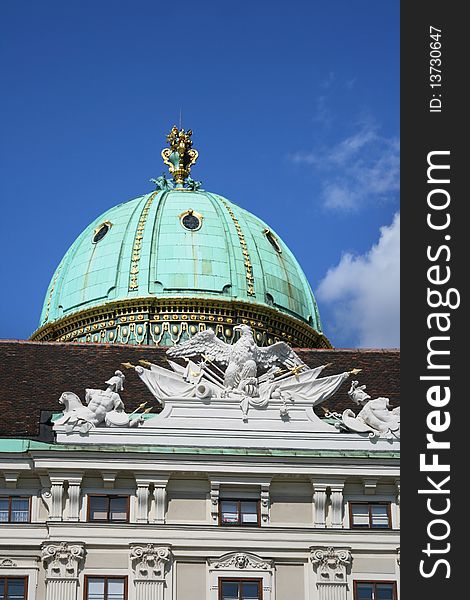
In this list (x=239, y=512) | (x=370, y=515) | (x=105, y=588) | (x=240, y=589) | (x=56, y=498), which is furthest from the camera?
(x=370, y=515)

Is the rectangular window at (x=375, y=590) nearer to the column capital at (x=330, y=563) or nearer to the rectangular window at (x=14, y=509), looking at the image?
the column capital at (x=330, y=563)

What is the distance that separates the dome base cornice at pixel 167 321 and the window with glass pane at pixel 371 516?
53.0ft

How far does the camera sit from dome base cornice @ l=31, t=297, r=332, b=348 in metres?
63.2

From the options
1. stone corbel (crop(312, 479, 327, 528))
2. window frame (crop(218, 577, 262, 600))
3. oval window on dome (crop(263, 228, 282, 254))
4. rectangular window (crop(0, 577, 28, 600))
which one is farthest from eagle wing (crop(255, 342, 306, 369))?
oval window on dome (crop(263, 228, 282, 254))

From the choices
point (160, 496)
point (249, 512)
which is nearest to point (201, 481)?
point (160, 496)

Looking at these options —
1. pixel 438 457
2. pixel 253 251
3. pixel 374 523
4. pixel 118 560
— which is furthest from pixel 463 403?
pixel 253 251

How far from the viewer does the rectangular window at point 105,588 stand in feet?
151

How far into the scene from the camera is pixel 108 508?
4697cm

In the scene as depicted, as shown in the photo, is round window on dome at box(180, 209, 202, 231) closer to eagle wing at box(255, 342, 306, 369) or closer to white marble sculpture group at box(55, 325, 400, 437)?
eagle wing at box(255, 342, 306, 369)

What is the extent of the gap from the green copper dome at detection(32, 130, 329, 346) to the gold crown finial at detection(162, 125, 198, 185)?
2014 mm

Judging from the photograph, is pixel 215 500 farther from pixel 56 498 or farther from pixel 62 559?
pixel 62 559

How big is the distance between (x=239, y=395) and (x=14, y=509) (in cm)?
664

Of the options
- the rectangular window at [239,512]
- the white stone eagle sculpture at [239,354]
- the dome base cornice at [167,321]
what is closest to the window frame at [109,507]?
the rectangular window at [239,512]

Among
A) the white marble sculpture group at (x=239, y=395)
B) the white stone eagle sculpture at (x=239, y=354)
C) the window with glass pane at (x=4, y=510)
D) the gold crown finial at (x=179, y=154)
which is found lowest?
the window with glass pane at (x=4, y=510)
